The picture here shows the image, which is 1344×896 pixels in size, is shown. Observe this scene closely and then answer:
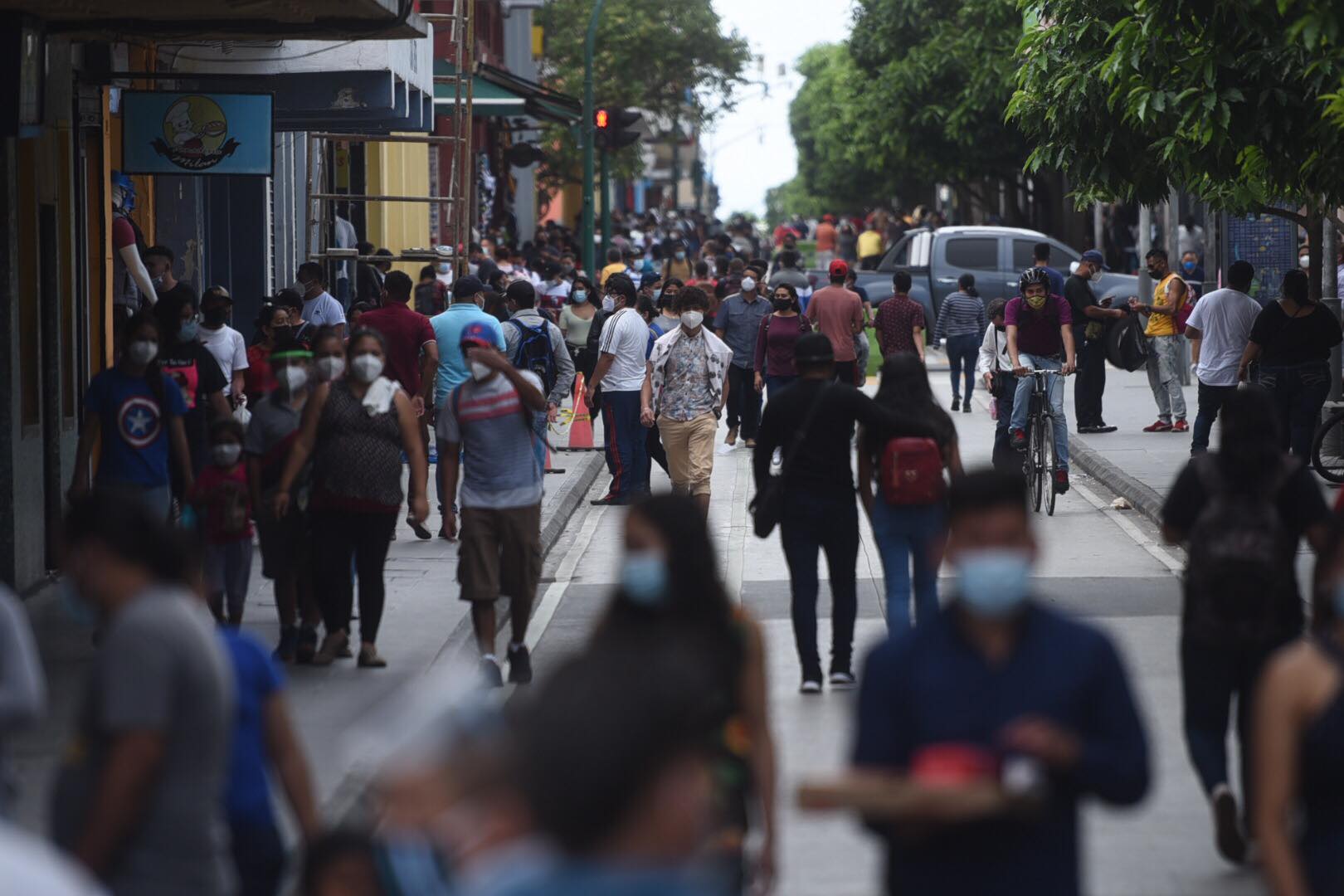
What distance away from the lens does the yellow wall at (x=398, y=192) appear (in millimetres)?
32188

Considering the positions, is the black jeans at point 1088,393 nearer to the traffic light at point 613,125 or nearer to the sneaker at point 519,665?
the traffic light at point 613,125

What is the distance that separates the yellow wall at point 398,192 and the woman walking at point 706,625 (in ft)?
85.8

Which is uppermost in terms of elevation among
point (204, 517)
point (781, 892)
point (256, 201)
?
point (256, 201)

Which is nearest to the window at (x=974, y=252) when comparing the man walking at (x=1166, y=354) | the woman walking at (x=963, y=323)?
the woman walking at (x=963, y=323)

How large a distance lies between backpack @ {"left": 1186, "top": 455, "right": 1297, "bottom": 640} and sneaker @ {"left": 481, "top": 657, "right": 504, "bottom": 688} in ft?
13.2

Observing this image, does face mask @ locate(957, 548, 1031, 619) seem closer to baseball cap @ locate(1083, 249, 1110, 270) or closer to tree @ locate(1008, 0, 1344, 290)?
tree @ locate(1008, 0, 1344, 290)

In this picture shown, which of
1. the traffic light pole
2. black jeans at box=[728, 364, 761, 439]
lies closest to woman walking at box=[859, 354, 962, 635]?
black jeans at box=[728, 364, 761, 439]

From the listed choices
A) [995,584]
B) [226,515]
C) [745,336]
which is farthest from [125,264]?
[995,584]

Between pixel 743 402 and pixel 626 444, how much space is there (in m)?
3.98

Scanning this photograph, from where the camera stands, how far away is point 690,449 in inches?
583

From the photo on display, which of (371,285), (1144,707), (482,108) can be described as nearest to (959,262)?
(482,108)

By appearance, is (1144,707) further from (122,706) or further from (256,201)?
(256,201)

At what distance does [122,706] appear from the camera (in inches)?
175

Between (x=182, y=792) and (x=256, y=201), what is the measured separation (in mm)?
17445
